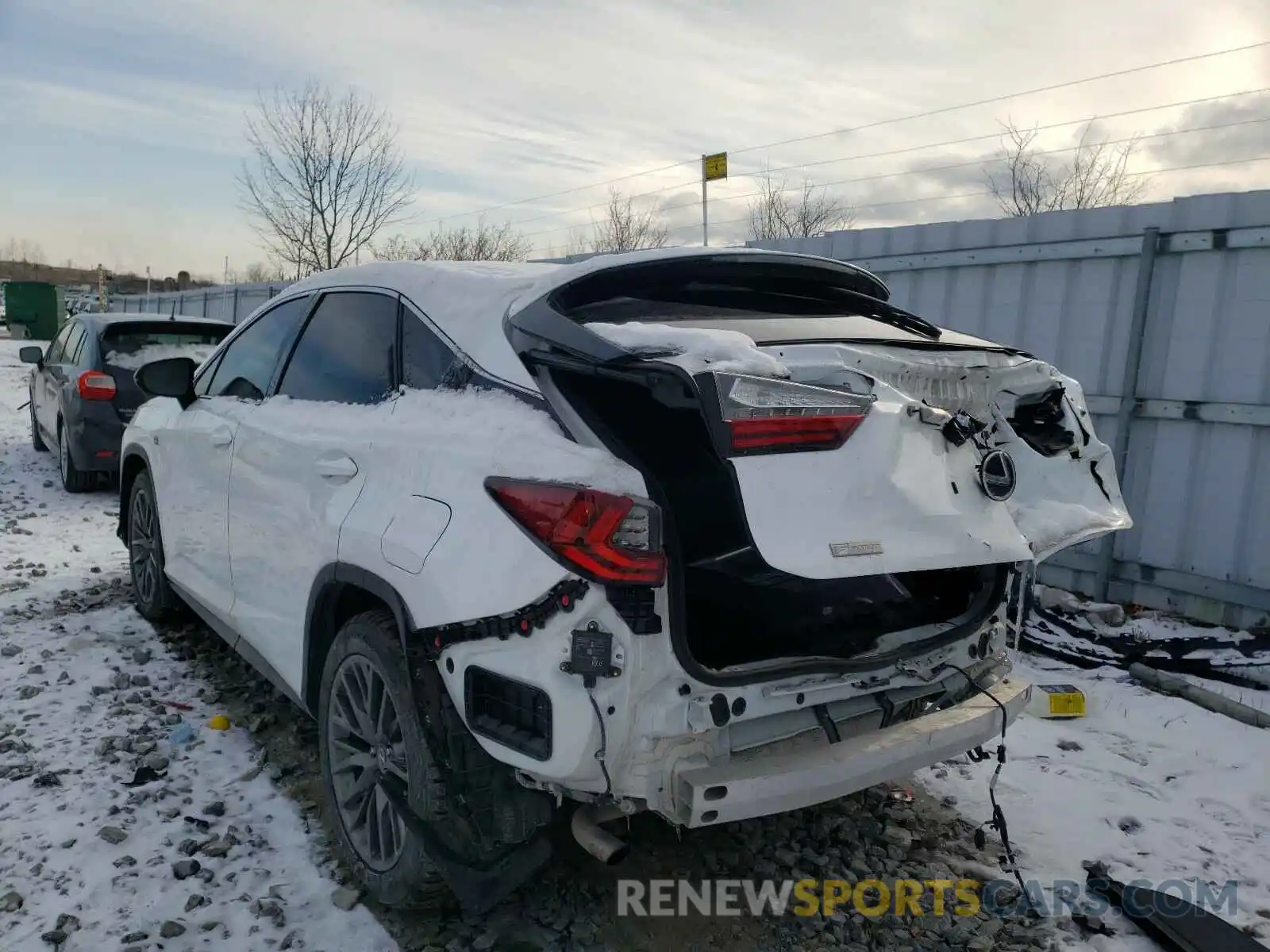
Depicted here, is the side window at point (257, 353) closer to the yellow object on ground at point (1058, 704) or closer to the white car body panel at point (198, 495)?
the white car body panel at point (198, 495)

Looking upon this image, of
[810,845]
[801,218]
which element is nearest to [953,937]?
[810,845]

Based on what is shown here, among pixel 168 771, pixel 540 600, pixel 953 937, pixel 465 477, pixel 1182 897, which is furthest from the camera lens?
pixel 168 771

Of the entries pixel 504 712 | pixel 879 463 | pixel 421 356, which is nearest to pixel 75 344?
pixel 421 356

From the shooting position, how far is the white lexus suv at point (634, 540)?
6.61ft

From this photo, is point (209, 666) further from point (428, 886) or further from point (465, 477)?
point (465, 477)

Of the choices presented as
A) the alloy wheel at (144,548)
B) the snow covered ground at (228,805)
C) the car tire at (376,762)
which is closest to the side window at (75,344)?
the alloy wheel at (144,548)

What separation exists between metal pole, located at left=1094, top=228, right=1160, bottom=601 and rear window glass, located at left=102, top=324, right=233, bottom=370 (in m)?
7.28

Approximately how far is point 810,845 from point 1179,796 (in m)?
1.61

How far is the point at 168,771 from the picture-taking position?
3367mm

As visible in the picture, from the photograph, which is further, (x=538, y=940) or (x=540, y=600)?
(x=538, y=940)

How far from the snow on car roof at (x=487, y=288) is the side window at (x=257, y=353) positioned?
747 mm

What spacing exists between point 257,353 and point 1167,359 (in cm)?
519

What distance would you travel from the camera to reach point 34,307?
31.2 metres

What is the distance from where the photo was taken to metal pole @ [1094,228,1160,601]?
5.38 metres
